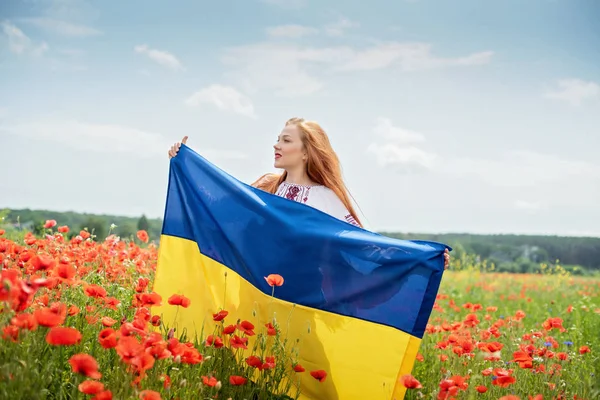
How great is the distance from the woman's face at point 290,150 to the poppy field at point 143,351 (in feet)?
4.16

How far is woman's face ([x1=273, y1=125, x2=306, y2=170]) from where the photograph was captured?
493 centimetres

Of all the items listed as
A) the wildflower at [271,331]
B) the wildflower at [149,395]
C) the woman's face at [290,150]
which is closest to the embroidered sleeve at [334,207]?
the woman's face at [290,150]

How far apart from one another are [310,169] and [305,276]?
1182mm

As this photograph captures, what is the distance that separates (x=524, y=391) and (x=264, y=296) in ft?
6.48

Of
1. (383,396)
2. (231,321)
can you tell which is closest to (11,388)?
(231,321)

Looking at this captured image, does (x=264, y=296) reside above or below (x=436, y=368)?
above

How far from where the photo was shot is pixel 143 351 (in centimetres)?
253

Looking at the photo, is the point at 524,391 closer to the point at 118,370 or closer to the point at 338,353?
the point at 338,353

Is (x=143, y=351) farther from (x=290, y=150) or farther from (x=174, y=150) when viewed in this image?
(x=290, y=150)

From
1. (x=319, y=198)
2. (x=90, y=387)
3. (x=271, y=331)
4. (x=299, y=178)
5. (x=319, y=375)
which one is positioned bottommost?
(x=319, y=375)

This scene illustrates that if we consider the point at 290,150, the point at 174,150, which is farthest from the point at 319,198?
the point at 174,150

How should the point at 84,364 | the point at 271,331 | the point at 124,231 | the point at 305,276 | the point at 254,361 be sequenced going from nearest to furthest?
the point at 84,364
the point at 254,361
the point at 271,331
the point at 305,276
the point at 124,231

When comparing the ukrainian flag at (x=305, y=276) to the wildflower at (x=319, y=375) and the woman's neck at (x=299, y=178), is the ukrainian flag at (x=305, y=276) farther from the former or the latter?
the woman's neck at (x=299, y=178)

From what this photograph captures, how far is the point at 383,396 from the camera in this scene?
379 cm
